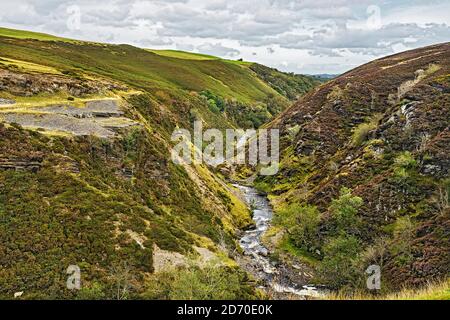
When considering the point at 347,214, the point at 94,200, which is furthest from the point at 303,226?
the point at 94,200

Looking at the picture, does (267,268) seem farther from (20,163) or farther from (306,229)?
(20,163)

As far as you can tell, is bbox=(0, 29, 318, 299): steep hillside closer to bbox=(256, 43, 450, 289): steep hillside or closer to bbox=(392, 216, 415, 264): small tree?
bbox=(256, 43, 450, 289): steep hillside

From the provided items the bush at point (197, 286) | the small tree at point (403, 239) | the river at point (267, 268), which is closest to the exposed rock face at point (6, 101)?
the bush at point (197, 286)

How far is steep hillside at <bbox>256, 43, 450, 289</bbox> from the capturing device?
62875 millimetres

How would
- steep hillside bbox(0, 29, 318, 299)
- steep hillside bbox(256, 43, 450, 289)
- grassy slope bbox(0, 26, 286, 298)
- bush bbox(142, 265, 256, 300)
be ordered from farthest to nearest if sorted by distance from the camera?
1. steep hillside bbox(256, 43, 450, 289)
2. steep hillside bbox(0, 29, 318, 299)
3. grassy slope bbox(0, 26, 286, 298)
4. bush bbox(142, 265, 256, 300)

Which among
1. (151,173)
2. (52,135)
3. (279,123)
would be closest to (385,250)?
(151,173)

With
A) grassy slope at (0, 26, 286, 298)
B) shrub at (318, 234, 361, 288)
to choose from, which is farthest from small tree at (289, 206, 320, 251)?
grassy slope at (0, 26, 286, 298)

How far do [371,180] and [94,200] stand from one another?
59.4 m

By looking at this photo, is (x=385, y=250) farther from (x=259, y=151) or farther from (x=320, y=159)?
(x=259, y=151)

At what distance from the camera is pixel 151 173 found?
74.5 metres

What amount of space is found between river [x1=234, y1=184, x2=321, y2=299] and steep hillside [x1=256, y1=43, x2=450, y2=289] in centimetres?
375

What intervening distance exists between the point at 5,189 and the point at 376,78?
4809 inches

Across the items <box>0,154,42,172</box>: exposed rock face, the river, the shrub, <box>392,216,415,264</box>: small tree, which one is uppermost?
<box>0,154,42,172</box>: exposed rock face

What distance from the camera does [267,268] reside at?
227ft
